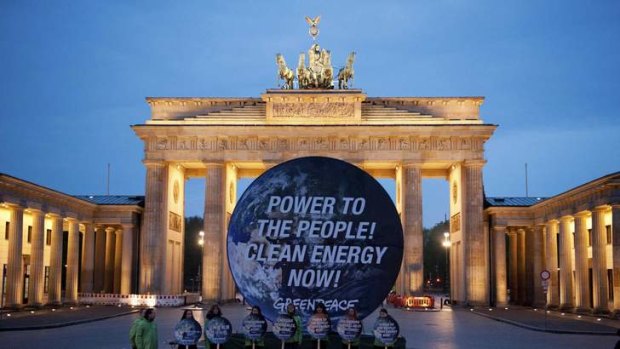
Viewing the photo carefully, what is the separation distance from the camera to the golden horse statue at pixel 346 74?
68606 mm

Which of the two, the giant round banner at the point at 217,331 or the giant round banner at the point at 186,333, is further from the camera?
the giant round banner at the point at 217,331

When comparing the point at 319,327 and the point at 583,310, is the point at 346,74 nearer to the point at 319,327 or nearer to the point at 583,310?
the point at 583,310

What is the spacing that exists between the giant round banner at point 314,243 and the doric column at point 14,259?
104 ft

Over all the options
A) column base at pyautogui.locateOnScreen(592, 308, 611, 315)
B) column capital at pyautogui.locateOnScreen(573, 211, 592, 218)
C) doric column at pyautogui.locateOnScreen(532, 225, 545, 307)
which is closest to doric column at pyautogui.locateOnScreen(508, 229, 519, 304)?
doric column at pyautogui.locateOnScreen(532, 225, 545, 307)

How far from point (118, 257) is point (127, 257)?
5389 mm

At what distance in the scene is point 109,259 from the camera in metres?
73.9

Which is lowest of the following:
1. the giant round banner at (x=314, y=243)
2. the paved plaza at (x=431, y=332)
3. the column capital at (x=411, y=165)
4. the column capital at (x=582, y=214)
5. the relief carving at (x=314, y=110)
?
the paved plaza at (x=431, y=332)

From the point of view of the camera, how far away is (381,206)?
2525 cm

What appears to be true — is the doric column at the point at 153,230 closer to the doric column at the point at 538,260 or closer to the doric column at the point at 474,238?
the doric column at the point at 474,238

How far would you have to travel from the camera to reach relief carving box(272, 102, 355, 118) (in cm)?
6669

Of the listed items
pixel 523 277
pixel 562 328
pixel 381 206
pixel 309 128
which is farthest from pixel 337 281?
pixel 523 277

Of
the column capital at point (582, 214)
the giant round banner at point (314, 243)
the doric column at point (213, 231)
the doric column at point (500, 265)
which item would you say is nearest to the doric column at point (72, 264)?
the doric column at point (213, 231)

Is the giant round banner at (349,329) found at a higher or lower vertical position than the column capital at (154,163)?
lower

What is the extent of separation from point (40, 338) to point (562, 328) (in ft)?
76.6
